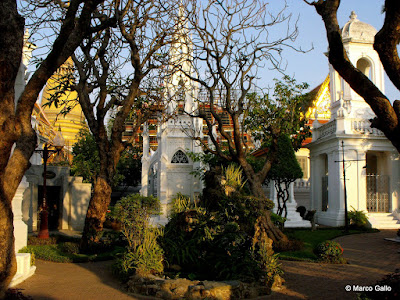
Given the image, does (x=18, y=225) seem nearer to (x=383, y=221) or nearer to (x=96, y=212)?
Answer: (x=96, y=212)

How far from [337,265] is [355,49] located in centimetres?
1403

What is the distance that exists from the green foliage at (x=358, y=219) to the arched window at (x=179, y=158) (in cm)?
921

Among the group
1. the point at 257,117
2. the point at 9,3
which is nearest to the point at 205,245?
the point at 9,3

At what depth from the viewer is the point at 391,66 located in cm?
530

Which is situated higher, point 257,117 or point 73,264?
point 257,117

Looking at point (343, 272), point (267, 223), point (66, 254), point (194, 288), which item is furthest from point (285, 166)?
point (194, 288)

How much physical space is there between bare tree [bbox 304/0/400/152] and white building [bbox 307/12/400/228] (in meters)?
12.8

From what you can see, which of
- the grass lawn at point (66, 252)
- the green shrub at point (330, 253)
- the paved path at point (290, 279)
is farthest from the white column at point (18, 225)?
the green shrub at point (330, 253)

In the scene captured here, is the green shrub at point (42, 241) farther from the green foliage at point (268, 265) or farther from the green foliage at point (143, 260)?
the green foliage at point (268, 265)

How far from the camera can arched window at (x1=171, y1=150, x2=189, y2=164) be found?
73.0 ft

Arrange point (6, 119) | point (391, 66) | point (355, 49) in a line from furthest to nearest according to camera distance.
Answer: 1. point (355, 49)
2. point (391, 66)
3. point (6, 119)

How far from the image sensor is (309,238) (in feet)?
48.3

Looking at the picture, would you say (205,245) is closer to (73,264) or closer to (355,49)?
(73,264)

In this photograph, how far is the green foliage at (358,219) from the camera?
57.5ft
